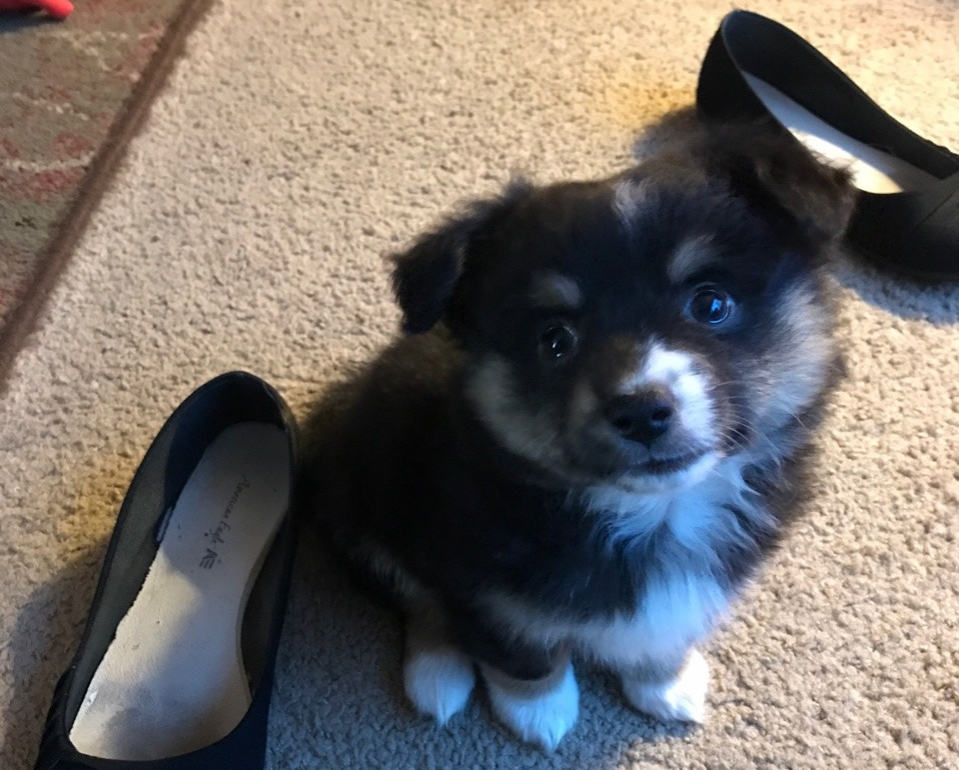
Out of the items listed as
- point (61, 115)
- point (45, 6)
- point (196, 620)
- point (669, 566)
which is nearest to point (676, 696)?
point (669, 566)

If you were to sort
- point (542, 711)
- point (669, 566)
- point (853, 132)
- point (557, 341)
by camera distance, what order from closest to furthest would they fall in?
point (557, 341) → point (669, 566) → point (542, 711) → point (853, 132)

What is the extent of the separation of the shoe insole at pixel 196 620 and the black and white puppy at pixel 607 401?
1.25 feet

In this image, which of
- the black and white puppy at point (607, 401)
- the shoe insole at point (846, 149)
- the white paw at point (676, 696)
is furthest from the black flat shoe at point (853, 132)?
the white paw at point (676, 696)


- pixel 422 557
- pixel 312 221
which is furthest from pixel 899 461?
pixel 312 221

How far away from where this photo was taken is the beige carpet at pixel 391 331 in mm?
1701

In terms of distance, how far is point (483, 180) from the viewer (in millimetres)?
2426

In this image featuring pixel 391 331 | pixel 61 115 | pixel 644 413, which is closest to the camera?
pixel 644 413

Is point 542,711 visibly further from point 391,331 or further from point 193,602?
point 391,331

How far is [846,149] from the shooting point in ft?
8.18

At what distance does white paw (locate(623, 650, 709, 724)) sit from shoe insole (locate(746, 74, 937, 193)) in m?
1.35

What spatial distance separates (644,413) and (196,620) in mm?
1071

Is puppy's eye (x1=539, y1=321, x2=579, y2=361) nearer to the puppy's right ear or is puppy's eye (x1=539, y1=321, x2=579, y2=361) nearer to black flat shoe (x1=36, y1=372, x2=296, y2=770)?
the puppy's right ear

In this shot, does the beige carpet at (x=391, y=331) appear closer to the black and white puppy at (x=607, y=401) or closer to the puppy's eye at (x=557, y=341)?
the black and white puppy at (x=607, y=401)

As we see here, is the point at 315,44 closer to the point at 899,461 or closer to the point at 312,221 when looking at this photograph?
the point at 312,221
